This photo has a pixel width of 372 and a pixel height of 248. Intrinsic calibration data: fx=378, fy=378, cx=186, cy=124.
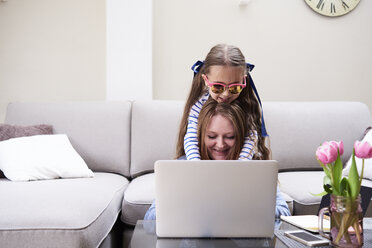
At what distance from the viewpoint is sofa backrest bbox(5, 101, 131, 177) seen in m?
2.20

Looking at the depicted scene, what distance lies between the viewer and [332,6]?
290 cm

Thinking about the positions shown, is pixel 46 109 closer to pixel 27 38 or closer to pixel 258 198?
pixel 27 38

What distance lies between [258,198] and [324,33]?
7.95ft

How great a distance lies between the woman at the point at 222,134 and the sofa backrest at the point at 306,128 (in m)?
0.95

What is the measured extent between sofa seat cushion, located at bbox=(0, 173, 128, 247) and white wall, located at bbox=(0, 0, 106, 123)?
134 centimetres

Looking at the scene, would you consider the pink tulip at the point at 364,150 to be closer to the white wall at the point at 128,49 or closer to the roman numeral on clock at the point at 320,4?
the white wall at the point at 128,49

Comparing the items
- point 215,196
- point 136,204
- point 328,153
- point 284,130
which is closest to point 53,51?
point 136,204

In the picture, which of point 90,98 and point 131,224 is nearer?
point 131,224

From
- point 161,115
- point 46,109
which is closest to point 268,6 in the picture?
point 161,115

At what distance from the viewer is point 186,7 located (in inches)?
112

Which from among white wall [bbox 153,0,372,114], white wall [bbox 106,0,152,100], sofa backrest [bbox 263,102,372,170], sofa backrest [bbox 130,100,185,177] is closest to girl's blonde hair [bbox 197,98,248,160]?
sofa backrest [bbox 130,100,185,177]

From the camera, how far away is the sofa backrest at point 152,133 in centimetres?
218

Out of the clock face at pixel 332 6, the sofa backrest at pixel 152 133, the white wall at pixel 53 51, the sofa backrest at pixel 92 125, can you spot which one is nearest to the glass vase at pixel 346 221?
the sofa backrest at pixel 152 133

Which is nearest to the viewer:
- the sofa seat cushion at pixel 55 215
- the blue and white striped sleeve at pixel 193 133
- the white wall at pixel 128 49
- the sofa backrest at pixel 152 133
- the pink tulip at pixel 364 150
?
the pink tulip at pixel 364 150
